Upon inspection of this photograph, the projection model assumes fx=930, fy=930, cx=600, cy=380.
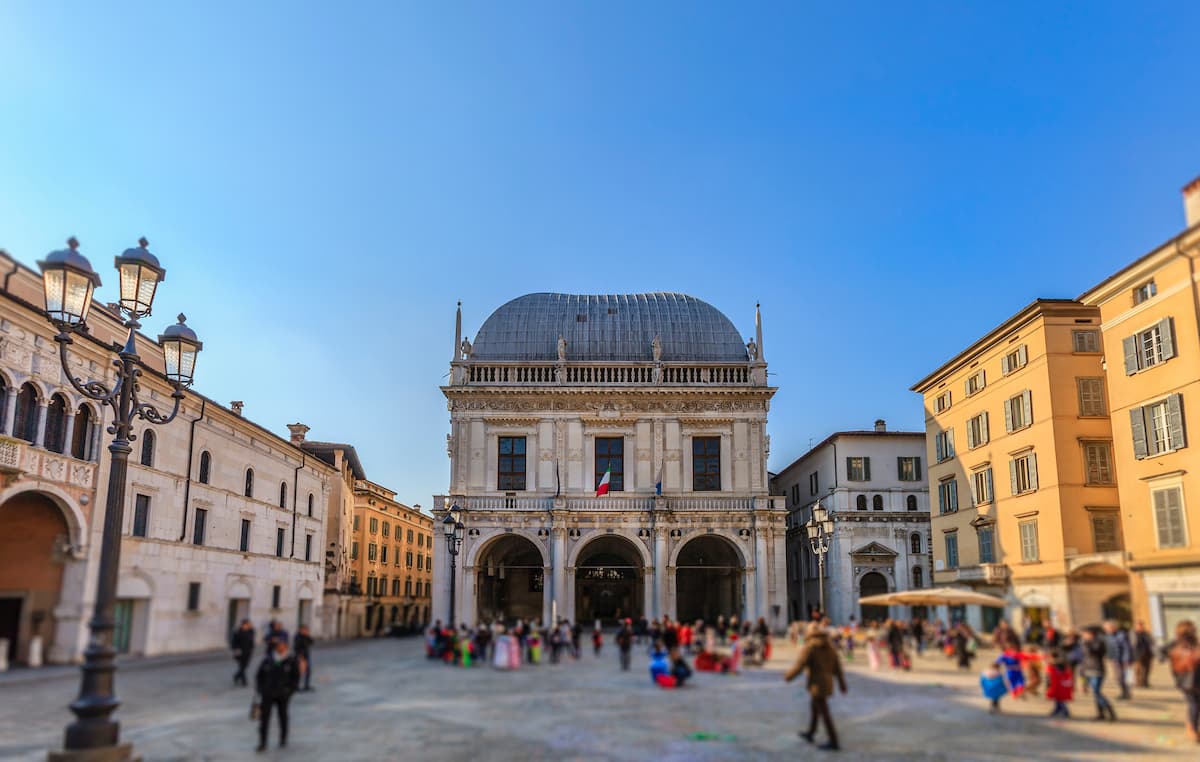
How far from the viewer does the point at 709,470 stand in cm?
5428

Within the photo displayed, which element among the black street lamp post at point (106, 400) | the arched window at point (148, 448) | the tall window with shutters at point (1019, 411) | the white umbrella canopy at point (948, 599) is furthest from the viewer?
the arched window at point (148, 448)

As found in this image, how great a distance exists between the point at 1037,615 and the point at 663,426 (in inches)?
1574

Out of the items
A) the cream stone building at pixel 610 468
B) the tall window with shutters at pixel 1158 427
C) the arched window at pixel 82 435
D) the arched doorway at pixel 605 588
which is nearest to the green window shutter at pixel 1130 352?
the tall window with shutters at pixel 1158 427

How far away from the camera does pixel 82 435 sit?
3167cm

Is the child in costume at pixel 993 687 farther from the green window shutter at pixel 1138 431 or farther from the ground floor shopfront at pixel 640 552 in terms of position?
the ground floor shopfront at pixel 640 552

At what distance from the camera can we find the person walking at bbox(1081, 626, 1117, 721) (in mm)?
13062

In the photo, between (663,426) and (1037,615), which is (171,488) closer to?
(663,426)

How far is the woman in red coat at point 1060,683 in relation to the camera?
44.6 feet

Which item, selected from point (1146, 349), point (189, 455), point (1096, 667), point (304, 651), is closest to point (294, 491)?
point (189, 455)

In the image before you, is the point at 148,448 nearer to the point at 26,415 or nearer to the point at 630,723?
the point at 26,415

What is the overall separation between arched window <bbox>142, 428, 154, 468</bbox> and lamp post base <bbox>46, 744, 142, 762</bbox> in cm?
2220

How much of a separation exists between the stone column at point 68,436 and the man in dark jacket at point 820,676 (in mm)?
26087

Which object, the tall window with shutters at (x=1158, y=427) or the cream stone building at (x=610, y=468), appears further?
the cream stone building at (x=610, y=468)

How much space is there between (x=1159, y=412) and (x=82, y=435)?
31.5 m
